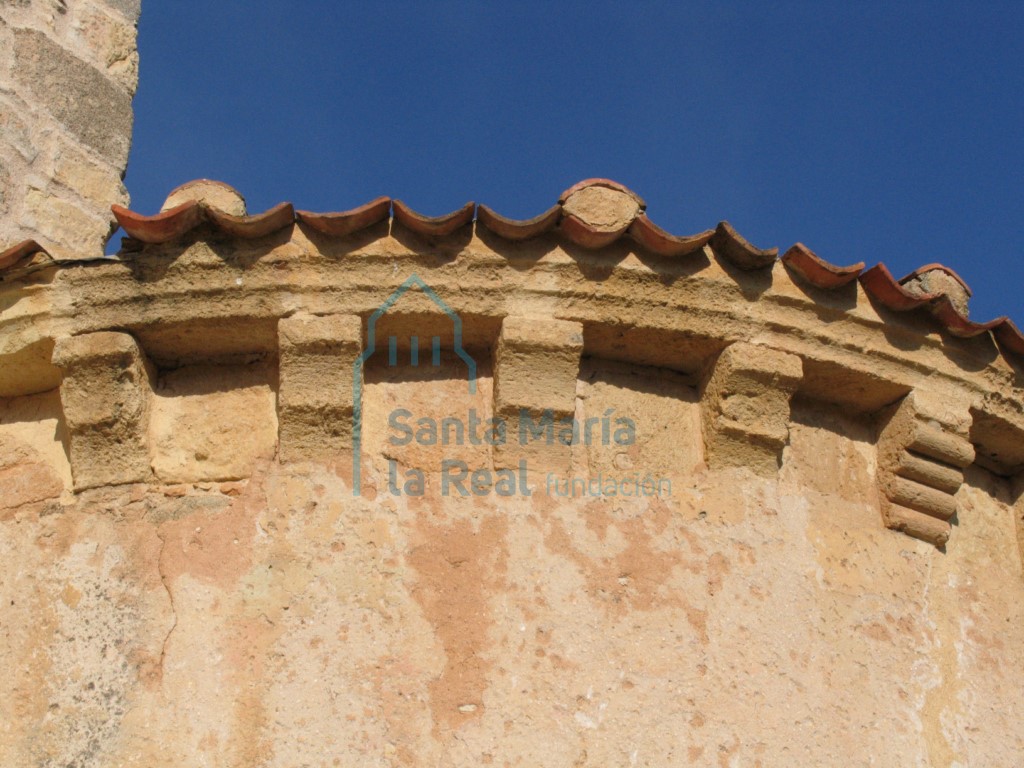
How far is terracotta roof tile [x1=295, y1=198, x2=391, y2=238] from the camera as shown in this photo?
4.83 m

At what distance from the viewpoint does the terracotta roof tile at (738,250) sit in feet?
16.3

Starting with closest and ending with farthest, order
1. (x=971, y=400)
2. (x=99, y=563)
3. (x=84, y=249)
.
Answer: (x=99, y=563) → (x=971, y=400) → (x=84, y=249)

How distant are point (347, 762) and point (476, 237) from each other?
5.69ft

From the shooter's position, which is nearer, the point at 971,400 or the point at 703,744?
the point at 703,744

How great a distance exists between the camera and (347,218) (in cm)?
483

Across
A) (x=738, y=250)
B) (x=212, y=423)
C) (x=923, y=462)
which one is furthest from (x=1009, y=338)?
(x=212, y=423)

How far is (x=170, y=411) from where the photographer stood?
16.2 ft

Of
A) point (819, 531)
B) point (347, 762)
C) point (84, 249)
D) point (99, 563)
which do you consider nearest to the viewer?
point (347, 762)

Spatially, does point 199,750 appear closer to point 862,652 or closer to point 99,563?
point 99,563

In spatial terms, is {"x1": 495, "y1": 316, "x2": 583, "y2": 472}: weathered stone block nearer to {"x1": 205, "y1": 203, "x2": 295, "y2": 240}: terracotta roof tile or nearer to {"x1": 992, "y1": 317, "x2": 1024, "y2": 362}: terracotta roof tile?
{"x1": 205, "y1": 203, "x2": 295, "y2": 240}: terracotta roof tile

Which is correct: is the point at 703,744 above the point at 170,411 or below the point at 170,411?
below

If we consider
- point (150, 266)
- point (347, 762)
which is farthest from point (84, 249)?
point (347, 762)

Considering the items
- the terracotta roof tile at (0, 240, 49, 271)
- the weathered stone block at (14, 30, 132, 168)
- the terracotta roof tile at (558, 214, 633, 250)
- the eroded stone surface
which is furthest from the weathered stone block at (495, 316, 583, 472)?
the weathered stone block at (14, 30, 132, 168)

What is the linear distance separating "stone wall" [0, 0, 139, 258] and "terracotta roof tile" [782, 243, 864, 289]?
2.69 meters
